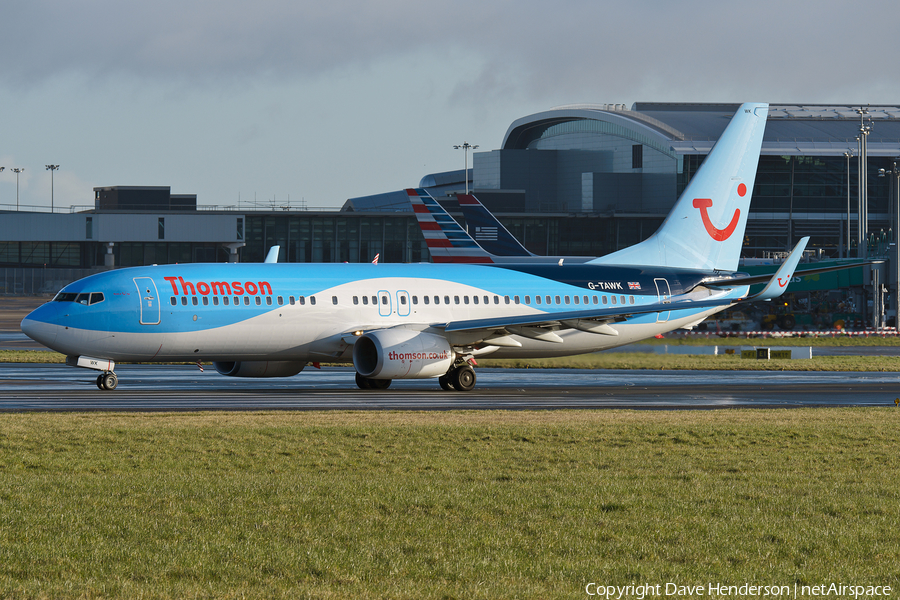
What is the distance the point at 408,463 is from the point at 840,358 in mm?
37755

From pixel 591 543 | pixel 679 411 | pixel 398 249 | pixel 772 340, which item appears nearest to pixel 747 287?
pixel 679 411

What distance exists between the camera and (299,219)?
379 ft

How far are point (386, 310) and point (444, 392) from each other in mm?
3181

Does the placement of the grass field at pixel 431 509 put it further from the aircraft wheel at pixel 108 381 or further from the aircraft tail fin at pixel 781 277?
the aircraft tail fin at pixel 781 277

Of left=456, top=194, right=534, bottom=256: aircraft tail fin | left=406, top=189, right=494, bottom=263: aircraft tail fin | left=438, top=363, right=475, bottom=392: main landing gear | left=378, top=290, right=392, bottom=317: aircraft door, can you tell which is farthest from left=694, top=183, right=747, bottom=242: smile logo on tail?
left=456, top=194, right=534, bottom=256: aircraft tail fin

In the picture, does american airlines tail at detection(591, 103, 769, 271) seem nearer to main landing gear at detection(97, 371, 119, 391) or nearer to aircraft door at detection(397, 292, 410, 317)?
aircraft door at detection(397, 292, 410, 317)

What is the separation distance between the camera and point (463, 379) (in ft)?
111

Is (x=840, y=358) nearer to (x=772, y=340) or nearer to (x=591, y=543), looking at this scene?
(x=772, y=340)

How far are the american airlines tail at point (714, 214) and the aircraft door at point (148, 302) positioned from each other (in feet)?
56.3

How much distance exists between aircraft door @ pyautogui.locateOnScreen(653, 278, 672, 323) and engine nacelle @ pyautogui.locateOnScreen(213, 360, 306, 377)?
12.9m

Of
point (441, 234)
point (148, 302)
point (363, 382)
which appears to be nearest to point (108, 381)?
point (148, 302)

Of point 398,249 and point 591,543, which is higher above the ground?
point 398,249


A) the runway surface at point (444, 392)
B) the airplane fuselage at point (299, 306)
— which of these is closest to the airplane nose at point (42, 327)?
the airplane fuselage at point (299, 306)

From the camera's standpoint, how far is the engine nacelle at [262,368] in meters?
33.9
